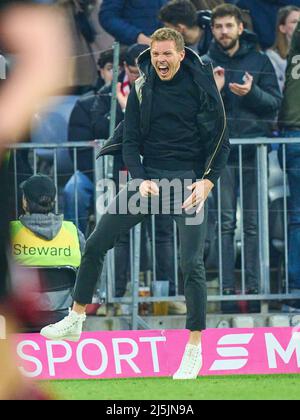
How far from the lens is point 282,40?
1041 centimetres

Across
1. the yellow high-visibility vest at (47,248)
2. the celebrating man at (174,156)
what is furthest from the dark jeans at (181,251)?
the yellow high-visibility vest at (47,248)

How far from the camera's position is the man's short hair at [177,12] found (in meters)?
10.0

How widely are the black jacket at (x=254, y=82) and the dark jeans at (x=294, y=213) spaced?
0.30 meters

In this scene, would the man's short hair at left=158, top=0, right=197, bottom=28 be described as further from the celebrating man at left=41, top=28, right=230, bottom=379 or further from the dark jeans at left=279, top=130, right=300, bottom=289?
the celebrating man at left=41, top=28, right=230, bottom=379

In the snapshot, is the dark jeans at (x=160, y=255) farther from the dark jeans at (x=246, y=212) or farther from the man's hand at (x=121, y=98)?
the man's hand at (x=121, y=98)

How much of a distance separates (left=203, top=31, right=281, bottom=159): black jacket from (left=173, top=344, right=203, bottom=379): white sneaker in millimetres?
2547

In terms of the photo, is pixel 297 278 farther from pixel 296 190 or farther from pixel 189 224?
pixel 189 224

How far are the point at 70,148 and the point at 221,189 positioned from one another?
4.23 feet

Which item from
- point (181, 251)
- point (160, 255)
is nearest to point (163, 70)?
point (181, 251)

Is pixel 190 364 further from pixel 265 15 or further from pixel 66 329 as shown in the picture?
pixel 265 15

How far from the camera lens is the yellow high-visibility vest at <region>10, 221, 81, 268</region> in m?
8.71

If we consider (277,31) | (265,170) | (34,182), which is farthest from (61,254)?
(277,31)

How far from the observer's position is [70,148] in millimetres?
9922

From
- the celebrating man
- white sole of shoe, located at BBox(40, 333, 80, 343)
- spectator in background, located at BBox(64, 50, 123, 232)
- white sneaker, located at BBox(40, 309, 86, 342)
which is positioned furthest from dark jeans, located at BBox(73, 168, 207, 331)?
spectator in background, located at BBox(64, 50, 123, 232)
